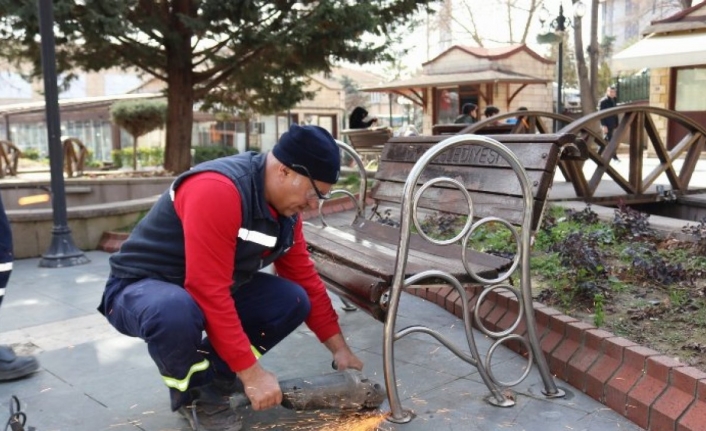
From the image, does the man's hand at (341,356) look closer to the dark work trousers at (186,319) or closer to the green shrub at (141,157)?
the dark work trousers at (186,319)

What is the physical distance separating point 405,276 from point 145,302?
989mm

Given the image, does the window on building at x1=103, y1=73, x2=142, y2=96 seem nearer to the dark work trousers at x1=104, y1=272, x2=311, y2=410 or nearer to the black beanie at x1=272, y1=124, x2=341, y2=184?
the dark work trousers at x1=104, y1=272, x2=311, y2=410

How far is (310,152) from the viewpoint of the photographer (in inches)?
93.5

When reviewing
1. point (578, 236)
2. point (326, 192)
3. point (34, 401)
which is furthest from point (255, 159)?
point (578, 236)

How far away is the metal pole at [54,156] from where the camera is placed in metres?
6.01

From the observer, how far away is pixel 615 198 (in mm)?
6648

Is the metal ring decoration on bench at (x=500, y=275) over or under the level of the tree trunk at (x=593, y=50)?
under

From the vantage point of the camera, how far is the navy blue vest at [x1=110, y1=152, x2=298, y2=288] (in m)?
2.43

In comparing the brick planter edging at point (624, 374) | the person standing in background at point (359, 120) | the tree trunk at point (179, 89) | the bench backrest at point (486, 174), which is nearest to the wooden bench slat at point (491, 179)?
the bench backrest at point (486, 174)

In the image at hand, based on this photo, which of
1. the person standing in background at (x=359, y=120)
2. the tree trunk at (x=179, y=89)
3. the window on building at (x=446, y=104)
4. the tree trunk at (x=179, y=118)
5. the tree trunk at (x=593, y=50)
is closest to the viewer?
the tree trunk at (x=179, y=89)

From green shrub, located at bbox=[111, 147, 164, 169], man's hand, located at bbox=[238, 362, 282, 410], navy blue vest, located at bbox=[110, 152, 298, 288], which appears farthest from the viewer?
green shrub, located at bbox=[111, 147, 164, 169]

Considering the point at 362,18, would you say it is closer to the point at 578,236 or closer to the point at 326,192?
the point at 578,236

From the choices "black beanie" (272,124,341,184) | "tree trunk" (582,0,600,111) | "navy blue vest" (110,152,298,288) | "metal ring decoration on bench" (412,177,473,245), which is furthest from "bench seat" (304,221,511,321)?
"tree trunk" (582,0,600,111)

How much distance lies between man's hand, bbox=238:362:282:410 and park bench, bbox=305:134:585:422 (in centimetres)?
48
